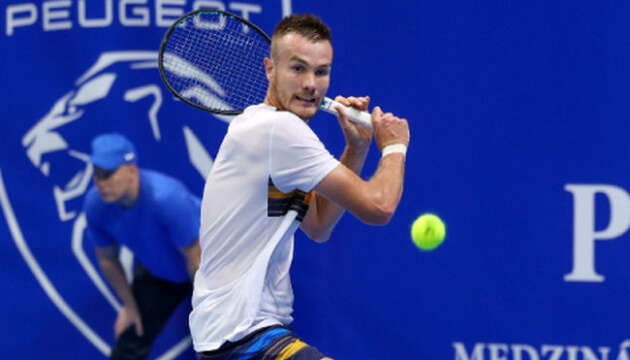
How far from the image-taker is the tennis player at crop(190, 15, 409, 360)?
3.56 m

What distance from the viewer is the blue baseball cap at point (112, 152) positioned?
5.55m

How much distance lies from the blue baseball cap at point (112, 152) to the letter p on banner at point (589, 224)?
185 centimetres

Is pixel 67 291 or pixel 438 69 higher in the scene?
pixel 438 69

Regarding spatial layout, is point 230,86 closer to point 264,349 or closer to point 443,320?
→ point 443,320

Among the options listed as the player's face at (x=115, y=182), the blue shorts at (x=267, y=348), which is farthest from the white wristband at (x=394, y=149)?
the player's face at (x=115, y=182)

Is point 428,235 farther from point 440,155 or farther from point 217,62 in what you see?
point 217,62

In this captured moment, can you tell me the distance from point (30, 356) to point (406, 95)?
82.9 inches

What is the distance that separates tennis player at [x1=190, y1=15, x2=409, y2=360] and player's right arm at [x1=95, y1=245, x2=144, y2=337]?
6.85 ft

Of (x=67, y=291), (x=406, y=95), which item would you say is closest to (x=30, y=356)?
(x=67, y=291)

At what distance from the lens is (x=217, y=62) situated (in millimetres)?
5023

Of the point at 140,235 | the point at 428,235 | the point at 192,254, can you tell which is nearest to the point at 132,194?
the point at 140,235

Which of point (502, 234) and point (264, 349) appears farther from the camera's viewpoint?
point (502, 234)

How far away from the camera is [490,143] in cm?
536

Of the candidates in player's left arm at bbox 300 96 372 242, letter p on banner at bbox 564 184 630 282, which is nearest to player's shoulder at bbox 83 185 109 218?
player's left arm at bbox 300 96 372 242
